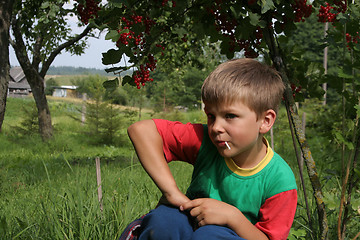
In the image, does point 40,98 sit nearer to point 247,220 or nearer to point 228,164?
point 228,164

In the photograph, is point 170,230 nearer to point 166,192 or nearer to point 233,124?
point 166,192

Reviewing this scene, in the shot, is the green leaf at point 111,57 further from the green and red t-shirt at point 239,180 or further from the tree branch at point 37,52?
the tree branch at point 37,52

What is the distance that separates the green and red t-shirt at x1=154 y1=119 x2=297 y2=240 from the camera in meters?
1.35

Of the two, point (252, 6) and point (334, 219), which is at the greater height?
point (252, 6)

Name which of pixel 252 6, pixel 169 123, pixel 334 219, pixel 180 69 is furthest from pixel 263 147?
pixel 180 69

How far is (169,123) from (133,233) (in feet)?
1.55

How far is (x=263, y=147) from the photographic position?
1.50 metres

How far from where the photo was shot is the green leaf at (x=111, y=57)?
169 centimetres

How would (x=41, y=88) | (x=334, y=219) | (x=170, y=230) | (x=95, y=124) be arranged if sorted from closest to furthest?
1. (x=170, y=230)
2. (x=334, y=219)
3. (x=41, y=88)
4. (x=95, y=124)

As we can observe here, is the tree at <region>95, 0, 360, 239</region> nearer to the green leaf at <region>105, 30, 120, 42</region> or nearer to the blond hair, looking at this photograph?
the green leaf at <region>105, 30, 120, 42</region>

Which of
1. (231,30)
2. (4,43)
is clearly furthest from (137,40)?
(4,43)

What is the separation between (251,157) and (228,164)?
10cm

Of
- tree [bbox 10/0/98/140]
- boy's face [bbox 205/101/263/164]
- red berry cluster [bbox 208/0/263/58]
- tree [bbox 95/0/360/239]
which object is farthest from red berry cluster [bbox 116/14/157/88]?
tree [bbox 10/0/98/140]

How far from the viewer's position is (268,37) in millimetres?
2035
